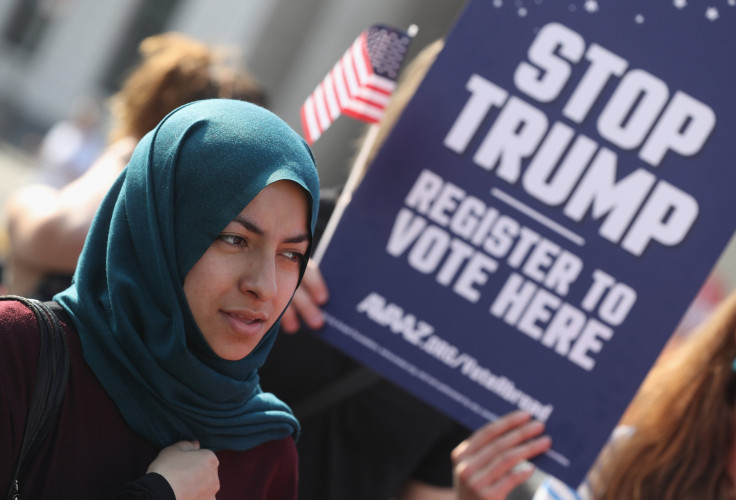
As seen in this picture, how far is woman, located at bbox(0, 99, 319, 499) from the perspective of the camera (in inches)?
64.1

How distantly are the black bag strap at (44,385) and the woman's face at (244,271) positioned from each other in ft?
0.75

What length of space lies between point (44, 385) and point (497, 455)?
1160 millimetres

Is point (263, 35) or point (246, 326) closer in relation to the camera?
point (246, 326)

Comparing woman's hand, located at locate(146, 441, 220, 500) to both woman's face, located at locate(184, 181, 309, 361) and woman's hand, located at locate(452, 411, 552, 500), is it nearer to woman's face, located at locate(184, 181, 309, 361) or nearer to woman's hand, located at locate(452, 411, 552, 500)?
woman's face, located at locate(184, 181, 309, 361)

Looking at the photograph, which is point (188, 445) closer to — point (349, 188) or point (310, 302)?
point (310, 302)

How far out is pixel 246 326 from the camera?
1715mm

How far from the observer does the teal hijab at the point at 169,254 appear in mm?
1643

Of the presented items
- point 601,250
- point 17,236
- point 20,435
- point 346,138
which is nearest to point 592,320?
point 601,250

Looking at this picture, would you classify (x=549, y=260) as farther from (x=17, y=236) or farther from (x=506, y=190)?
(x=17, y=236)

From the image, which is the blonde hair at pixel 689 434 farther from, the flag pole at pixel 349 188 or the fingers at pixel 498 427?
the flag pole at pixel 349 188

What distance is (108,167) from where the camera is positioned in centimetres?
288

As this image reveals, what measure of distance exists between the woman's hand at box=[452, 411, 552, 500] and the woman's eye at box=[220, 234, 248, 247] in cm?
88

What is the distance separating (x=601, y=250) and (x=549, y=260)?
12 centimetres

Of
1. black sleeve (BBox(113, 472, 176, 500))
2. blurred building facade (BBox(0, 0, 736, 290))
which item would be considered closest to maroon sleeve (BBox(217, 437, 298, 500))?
black sleeve (BBox(113, 472, 176, 500))
